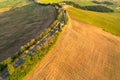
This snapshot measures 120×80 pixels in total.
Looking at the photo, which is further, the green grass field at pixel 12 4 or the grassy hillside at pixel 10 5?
the green grass field at pixel 12 4

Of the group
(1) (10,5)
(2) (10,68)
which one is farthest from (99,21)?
(1) (10,5)

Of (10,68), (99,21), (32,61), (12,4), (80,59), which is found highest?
(10,68)

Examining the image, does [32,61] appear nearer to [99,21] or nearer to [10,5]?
[99,21]

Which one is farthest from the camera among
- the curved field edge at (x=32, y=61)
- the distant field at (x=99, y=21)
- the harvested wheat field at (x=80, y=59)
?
the distant field at (x=99, y=21)

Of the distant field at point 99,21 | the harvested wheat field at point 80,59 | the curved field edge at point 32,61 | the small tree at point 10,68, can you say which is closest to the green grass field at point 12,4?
the distant field at point 99,21

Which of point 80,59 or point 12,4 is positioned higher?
point 80,59

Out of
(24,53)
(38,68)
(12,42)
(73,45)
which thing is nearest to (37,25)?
(12,42)

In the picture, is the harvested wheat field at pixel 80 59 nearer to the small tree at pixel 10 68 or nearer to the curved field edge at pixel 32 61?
the curved field edge at pixel 32 61

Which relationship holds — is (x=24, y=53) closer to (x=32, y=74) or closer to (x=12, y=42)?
(x=32, y=74)

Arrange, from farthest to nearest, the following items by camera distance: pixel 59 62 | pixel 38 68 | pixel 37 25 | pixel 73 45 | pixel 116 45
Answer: pixel 37 25 → pixel 116 45 → pixel 73 45 → pixel 59 62 → pixel 38 68
